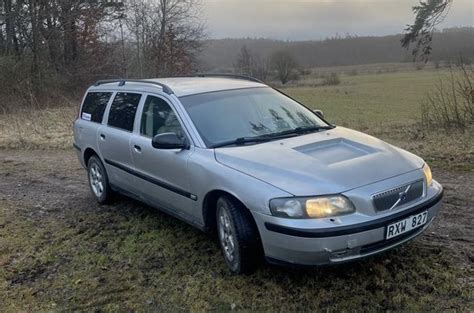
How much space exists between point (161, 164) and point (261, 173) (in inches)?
56.1

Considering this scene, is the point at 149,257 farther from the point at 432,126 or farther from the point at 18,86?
the point at 18,86

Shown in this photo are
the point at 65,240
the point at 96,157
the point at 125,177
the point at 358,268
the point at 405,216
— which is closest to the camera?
the point at 405,216

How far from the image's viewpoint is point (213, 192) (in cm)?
402

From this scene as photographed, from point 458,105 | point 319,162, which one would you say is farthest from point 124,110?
Answer: point 458,105

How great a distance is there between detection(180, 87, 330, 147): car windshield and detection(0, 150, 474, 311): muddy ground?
1.18 meters

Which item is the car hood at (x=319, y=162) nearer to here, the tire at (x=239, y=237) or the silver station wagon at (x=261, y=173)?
the silver station wagon at (x=261, y=173)

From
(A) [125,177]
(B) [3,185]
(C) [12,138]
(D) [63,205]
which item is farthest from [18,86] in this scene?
(A) [125,177]

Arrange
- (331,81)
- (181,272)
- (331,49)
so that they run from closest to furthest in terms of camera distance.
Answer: (181,272)
(331,81)
(331,49)

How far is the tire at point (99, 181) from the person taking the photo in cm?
615

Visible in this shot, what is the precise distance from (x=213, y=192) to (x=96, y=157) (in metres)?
2.92

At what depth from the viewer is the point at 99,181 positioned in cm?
636

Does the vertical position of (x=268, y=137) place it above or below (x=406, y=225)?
above

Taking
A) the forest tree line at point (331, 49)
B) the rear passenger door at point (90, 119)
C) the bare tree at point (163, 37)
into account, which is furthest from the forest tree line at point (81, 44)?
the forest tree line at point (331, 49)

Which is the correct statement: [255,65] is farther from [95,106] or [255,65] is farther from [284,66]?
[95,106]
